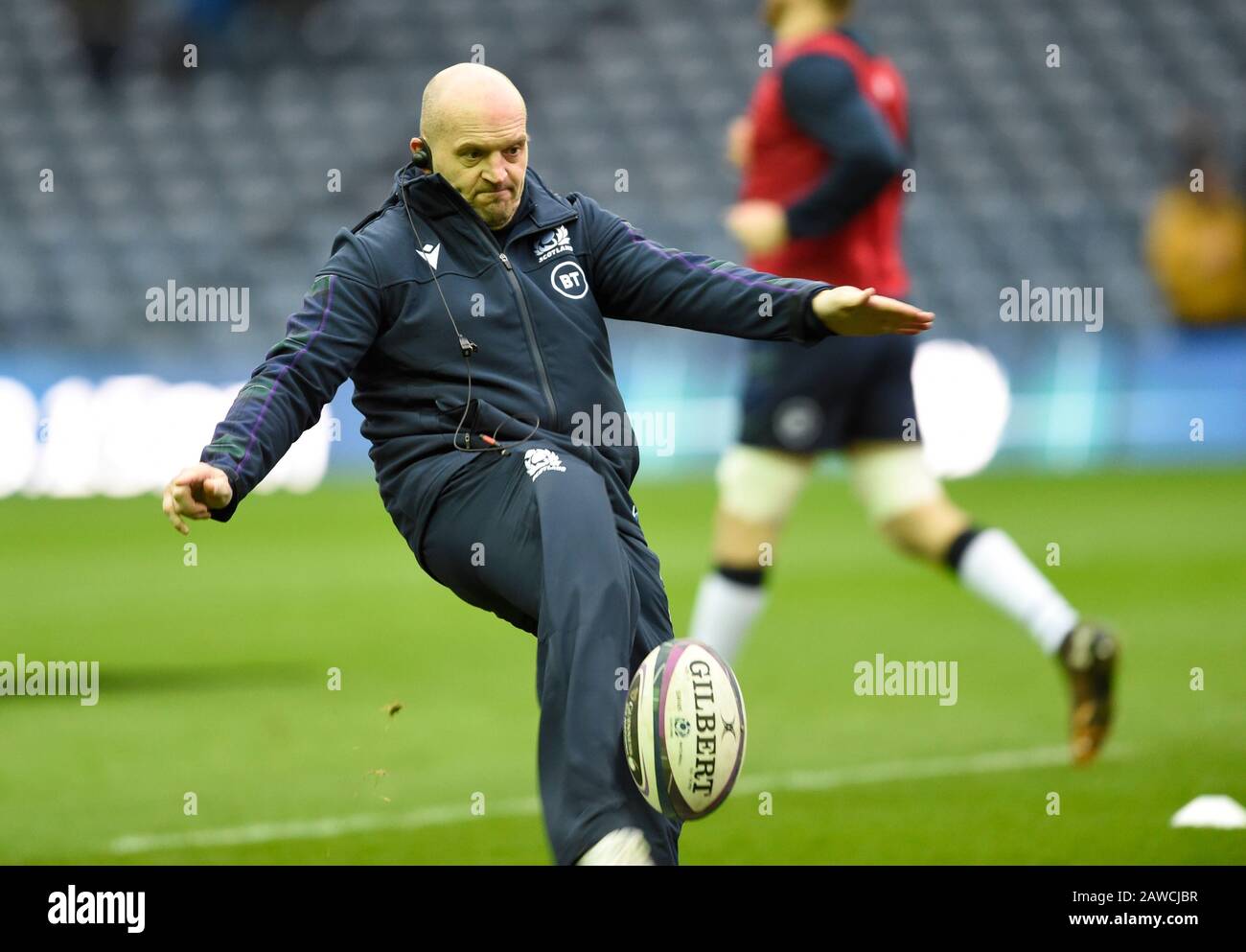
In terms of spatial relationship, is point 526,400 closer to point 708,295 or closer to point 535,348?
point 535,348

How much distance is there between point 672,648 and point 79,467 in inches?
509

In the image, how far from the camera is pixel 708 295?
4.80 m

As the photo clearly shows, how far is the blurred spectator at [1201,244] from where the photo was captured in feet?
62.2

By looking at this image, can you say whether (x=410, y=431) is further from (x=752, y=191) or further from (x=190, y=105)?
(x=190, y=105)

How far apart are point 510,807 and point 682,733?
2380 mm

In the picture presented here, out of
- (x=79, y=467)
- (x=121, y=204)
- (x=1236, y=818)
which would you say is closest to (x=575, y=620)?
(x=1236, y=818)

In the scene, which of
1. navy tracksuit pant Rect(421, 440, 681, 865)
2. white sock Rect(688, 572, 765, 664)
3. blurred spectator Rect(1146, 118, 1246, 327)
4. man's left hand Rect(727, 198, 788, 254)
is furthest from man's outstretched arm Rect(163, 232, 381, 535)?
blurred spectator Rect(1146, 118, 1246, 327)

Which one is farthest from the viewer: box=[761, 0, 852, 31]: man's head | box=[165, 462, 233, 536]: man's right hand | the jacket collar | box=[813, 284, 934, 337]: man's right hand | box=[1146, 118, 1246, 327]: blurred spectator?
box=[1146, 118, 1246, 327]: blurred spectator

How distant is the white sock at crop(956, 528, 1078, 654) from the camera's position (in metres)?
6.60

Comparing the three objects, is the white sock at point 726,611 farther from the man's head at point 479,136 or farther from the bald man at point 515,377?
the man's head at point 479,136

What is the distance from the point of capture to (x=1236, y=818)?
19.0 ft

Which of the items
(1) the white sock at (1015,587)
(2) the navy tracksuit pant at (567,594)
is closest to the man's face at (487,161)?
(2) the navy tracksuit pant at (567,594)

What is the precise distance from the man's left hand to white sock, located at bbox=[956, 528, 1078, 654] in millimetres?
1242

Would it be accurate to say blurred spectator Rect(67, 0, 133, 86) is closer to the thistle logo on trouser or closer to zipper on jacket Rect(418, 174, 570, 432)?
zipper on jacket Rect(418, 174, 570, 432)
